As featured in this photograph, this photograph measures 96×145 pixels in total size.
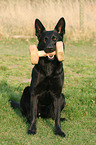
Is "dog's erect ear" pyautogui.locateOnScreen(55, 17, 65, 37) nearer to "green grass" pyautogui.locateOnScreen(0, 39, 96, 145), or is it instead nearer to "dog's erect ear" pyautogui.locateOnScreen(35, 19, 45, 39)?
"dog's erect ear" pyautogui.locateOnScreen(35, 19, 45, 39)

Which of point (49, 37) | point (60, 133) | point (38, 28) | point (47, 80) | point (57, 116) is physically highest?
point (38, 28)

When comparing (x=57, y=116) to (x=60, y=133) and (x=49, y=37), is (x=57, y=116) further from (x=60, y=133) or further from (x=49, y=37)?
(x=49, y=37)

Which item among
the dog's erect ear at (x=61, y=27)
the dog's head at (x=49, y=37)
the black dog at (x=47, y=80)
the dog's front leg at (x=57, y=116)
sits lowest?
the dog's front leg at (x=57, y=116)

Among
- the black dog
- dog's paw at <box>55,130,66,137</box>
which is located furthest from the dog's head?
dog's paw at <box>55,130,66,137</box>

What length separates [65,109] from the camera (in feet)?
14.6

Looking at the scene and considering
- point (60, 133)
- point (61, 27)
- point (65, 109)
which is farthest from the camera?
point (65, 109)

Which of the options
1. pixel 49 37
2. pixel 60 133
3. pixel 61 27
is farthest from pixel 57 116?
pixel 61 27

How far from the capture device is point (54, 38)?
362 cm

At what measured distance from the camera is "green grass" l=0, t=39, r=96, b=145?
11.0 ft

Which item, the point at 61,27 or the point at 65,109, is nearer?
the point at 61,27

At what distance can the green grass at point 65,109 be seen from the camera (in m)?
3.35

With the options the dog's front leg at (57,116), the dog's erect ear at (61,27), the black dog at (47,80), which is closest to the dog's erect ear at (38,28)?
the black dog at (47,80)

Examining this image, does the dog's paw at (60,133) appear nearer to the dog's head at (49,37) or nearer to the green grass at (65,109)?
the green grass at (65,109)

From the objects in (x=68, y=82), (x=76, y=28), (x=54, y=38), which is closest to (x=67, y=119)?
(x=54, y=38)
